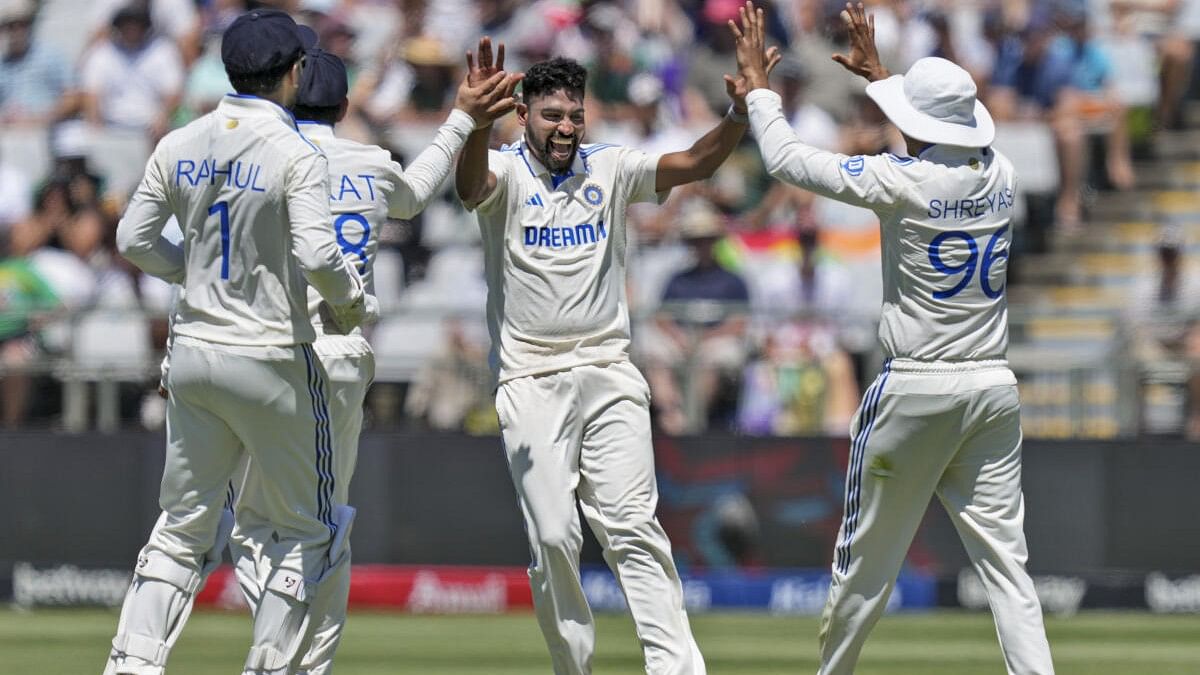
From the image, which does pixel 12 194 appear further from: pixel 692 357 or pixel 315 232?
pixel 315 232

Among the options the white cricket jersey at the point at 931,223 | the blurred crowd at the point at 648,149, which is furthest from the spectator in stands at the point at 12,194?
the white cricket jersey at the point at 931,223

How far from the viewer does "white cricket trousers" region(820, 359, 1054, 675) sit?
259 inches

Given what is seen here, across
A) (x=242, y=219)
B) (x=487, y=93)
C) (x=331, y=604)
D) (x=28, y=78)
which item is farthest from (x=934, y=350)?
(x=28, y=78)

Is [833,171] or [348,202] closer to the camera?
[833,171]

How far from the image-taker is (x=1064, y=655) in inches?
398

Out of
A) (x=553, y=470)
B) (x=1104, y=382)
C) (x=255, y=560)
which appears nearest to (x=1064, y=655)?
(x=1104, y=382)

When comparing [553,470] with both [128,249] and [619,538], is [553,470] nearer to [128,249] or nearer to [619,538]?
[619,538]

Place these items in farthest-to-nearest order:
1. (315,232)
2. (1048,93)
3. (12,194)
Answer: (1048,93) → (12,194) → (315,232)

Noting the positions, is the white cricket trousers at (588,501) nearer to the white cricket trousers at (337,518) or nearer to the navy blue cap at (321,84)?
the white cricket trousers at (337,518)

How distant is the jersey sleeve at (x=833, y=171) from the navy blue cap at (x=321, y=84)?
1.56 m

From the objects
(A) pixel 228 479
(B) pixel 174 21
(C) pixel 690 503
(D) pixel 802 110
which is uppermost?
(B) pixel 174 21

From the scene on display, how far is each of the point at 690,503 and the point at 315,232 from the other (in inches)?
281

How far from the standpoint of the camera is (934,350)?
661 cm

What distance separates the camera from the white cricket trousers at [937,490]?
6.57m
